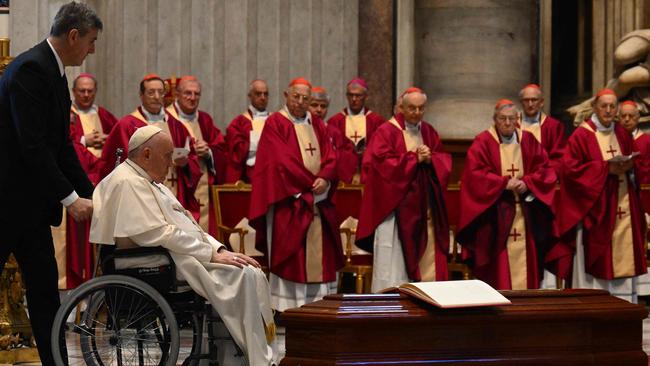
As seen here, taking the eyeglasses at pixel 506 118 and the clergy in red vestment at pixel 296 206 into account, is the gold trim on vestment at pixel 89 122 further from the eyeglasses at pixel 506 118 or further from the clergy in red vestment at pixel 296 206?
the eyeglasses at pixel 506 118

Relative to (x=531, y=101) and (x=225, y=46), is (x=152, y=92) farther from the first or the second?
(x=225, y=46)

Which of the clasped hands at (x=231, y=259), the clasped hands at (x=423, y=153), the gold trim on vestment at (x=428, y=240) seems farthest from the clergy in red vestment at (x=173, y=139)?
the clasped hands at (x=231, y=259)

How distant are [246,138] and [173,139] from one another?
5.14 feet

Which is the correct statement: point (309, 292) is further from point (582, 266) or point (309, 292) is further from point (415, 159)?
point (582, 266)

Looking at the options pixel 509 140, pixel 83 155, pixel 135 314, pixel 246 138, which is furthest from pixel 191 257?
pixel 246 138

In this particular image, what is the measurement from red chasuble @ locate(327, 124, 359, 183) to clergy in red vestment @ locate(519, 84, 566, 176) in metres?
1.58

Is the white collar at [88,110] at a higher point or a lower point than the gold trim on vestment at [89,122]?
higher

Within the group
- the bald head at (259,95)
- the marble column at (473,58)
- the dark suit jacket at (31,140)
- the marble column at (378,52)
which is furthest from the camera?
the marble column at (378,52)

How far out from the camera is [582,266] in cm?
1039

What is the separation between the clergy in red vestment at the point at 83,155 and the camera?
9.32 meters

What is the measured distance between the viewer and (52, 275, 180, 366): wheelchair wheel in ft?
17.2

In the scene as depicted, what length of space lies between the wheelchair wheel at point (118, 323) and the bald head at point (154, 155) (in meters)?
0.66

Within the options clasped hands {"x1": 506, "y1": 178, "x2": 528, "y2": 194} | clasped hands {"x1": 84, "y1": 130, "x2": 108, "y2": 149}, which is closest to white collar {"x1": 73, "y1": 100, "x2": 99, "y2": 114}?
clasped hands {"x1": 84, "y1": 130, "x2": 108, "y2": 149}

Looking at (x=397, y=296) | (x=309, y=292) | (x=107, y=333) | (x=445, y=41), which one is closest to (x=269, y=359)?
(x=107, y=333)
